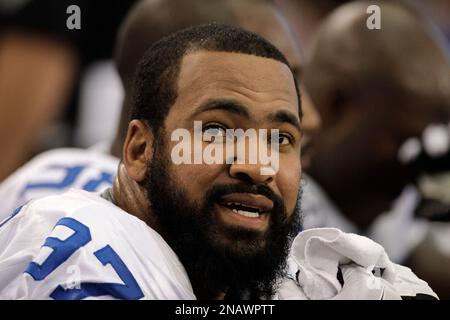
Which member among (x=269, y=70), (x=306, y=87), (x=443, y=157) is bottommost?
(x=443, y=157)

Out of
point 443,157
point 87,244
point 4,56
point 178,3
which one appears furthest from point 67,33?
point 87,244

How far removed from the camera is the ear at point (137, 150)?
1.44m

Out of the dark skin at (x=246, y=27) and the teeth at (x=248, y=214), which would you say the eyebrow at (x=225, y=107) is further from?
the dark skin at (x=246, y=27)

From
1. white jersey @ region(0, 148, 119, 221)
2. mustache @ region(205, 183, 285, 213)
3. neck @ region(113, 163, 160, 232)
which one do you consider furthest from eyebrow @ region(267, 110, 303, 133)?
white jersey @ region(0, 148, 119, 221)

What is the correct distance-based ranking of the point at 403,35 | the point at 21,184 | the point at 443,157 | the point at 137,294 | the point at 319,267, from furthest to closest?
the point at 443,157 < the point at 403,35 < the point at 21,184 < the point at 319,267 < the point at 137,294

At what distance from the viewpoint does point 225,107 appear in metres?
1.37

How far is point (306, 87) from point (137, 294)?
1.46m

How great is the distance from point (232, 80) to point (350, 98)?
4.02ft

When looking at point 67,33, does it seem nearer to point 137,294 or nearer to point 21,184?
point 21,184

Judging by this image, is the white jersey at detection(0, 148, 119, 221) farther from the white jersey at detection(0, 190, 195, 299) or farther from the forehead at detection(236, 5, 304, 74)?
the white jersey at detection(0, 190, 195, 299)

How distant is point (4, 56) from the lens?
262 cm

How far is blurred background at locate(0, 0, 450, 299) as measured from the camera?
242 cm

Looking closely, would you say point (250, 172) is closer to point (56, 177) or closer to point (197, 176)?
point (197, 176)

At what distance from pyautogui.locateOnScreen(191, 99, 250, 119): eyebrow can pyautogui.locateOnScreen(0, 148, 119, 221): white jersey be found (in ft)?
2.33
